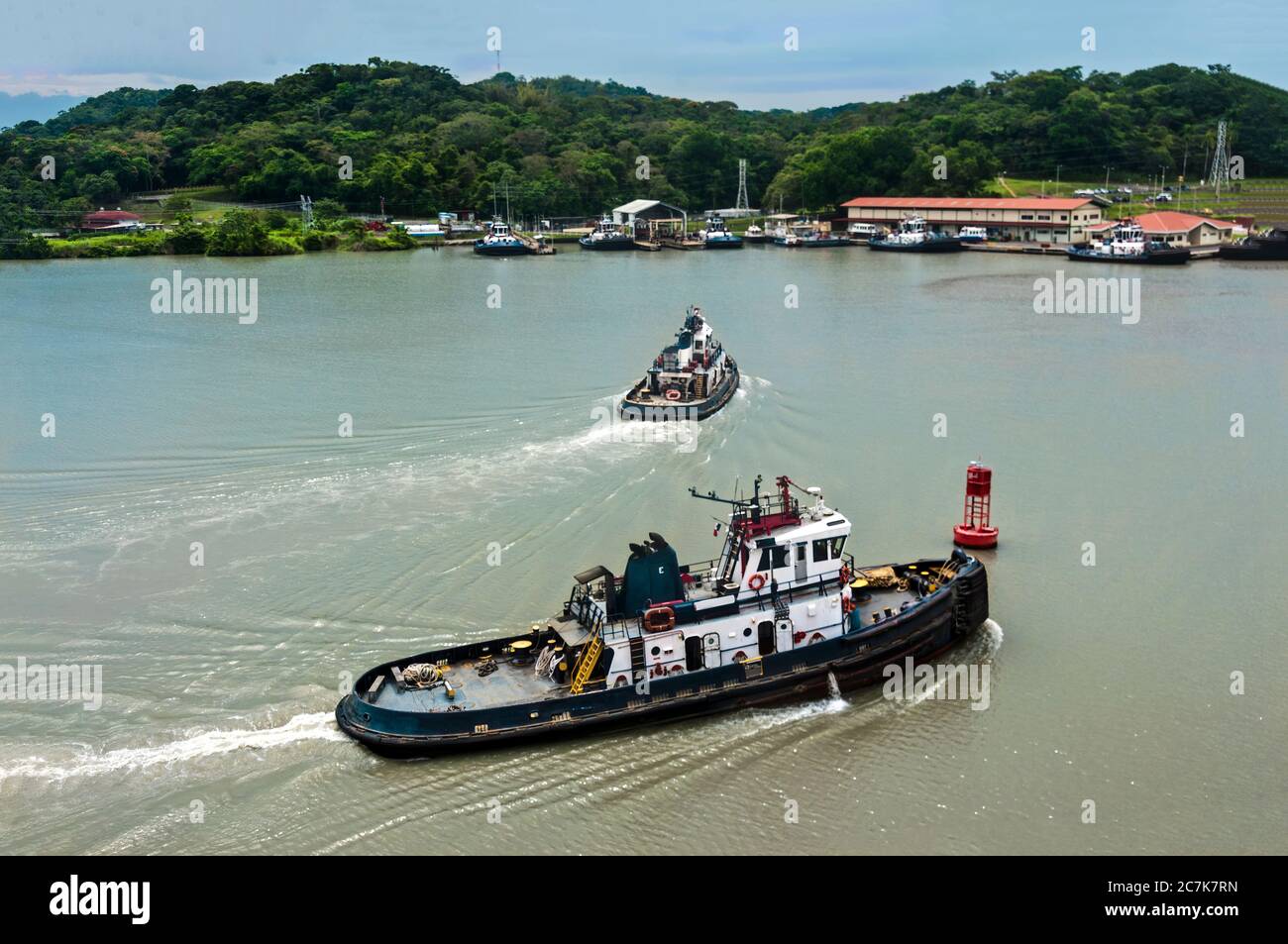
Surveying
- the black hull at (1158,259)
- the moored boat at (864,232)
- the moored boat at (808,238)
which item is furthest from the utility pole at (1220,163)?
the moored boat at (808,238)

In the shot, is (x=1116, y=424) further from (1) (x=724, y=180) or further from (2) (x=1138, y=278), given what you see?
(1) (x=724, y=180)

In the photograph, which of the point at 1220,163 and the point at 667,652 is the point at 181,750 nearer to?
the point at 667,652

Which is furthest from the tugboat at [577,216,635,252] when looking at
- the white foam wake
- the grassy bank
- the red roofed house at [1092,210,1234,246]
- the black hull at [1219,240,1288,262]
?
the white foam wake

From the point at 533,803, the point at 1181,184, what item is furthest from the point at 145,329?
the point at 1181,184

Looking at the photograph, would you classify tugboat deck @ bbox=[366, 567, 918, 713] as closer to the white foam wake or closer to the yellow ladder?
the yellow ladder

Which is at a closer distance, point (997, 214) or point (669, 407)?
point (669, 407)

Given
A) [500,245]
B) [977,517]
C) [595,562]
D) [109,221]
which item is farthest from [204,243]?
[977,517]
